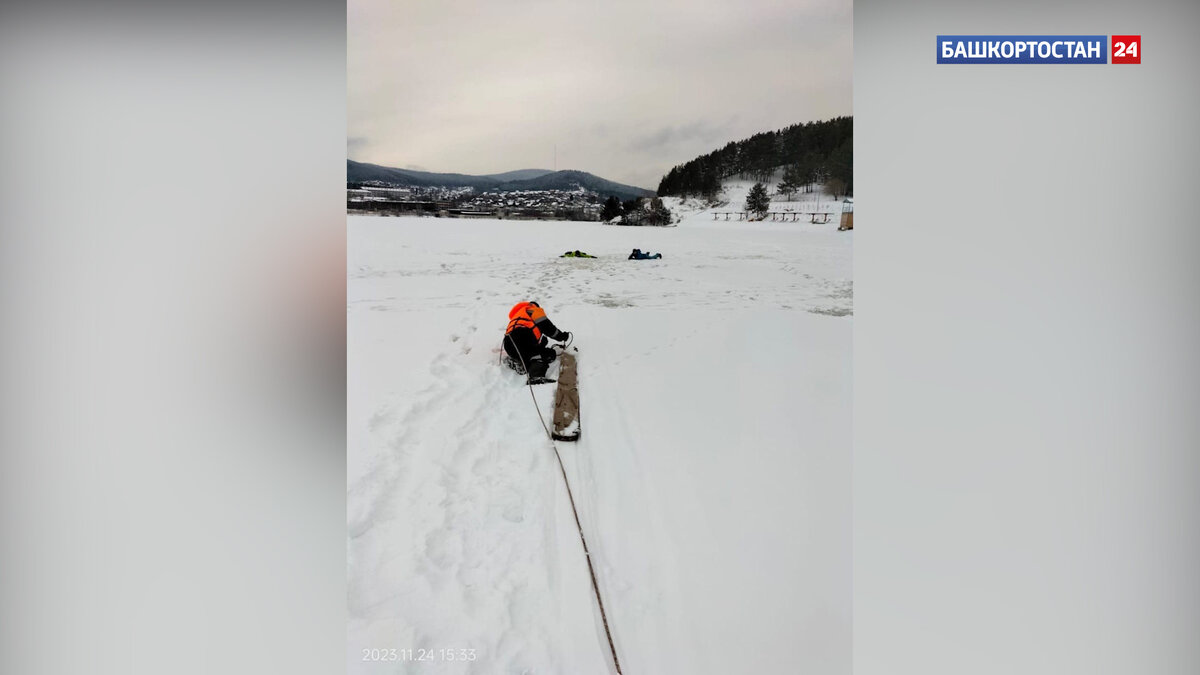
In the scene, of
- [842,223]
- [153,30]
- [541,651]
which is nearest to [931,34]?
[842,223]

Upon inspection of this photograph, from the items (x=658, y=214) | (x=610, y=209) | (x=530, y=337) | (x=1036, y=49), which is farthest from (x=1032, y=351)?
(x=530, y=337)

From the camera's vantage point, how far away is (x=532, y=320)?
170cm

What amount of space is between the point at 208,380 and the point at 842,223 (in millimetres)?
1606

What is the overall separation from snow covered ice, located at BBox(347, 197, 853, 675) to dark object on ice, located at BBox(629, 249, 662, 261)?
29 millimetres

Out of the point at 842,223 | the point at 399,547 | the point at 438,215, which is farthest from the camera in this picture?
the point at 438,215

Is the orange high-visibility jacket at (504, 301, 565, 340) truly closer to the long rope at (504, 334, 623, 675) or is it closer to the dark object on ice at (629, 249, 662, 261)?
the long rope at (504, 334, 623, 675)

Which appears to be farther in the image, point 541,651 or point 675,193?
point 675,193

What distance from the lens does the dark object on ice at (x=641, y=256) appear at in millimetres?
1600

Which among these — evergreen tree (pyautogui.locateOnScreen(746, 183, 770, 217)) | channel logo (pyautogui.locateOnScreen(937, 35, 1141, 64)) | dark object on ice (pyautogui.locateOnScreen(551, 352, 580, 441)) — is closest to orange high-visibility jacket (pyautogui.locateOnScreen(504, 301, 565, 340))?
dark object on ice (pyautogui.locateOnScreen(551, 352, 580, 441))

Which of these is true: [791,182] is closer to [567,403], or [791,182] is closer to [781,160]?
[781,160]

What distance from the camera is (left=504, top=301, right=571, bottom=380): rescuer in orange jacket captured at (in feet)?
5.52

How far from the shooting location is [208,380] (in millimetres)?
1246

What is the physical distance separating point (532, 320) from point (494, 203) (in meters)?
0.39

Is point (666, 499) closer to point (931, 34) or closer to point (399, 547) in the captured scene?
point (399, 547)
